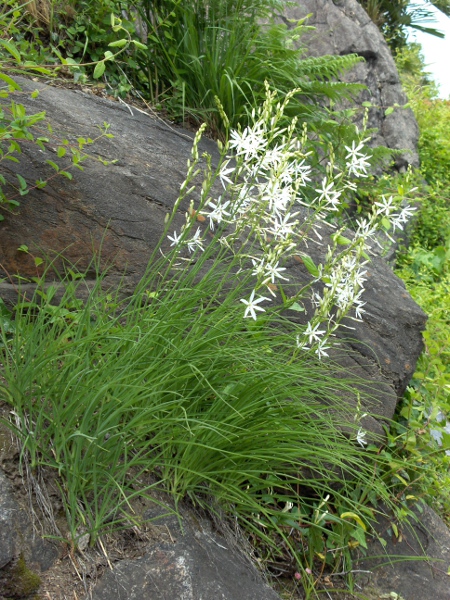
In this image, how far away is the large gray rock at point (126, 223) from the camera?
3.03 meters

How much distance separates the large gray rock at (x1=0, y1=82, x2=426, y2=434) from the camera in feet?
9.93

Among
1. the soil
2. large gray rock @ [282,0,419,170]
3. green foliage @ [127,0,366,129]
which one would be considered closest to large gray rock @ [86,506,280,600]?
the soil

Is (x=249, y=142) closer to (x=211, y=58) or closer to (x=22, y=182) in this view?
(x=22, y=182)

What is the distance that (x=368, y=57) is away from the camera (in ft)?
25.3

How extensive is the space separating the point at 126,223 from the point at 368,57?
5.69 metres

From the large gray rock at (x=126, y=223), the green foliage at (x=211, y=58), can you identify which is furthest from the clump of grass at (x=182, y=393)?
the green foliage at (x=211, y=58)

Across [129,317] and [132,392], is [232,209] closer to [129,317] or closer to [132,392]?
[129,317]

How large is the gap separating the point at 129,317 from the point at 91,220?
36.4 inches

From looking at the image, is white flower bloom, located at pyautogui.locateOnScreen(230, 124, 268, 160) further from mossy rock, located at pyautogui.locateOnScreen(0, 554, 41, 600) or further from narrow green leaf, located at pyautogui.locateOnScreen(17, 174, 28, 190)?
mossy rock, located at pyautogui.locateOnScreen(0, 554, 41, 600)

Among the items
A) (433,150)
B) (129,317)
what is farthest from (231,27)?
(433,150)

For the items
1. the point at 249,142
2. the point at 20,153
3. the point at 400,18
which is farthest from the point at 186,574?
the point at 400,18

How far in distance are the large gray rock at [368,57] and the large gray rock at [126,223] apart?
4.08 metres

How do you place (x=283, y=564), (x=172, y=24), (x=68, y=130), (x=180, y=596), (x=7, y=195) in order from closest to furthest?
(x=180, y=596) < (x=283, y=564) < (x=7, y=195) < (x=68, y=130) < (x=172, y=24)

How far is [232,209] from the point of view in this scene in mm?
2375
